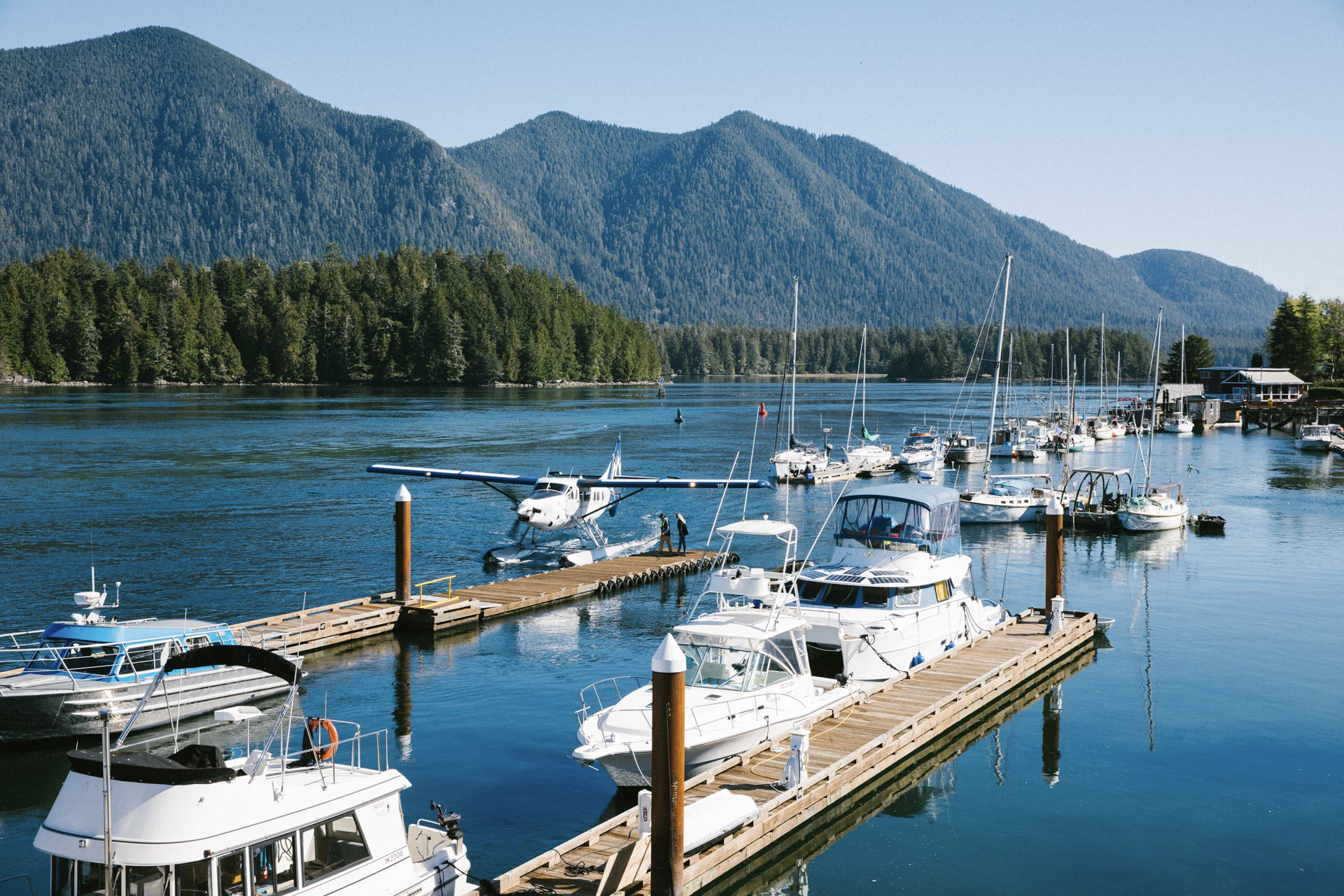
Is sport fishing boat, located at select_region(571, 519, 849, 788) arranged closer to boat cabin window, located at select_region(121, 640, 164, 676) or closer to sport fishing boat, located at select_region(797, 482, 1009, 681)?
sport fishing boat, located at select_region(797, 482, 1009, 681)

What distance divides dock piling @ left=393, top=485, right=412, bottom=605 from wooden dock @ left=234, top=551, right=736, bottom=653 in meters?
0.34

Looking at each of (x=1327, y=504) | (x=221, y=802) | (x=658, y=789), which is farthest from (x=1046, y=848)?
(x=1327, y=504)

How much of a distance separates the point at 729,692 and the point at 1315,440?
92420mm

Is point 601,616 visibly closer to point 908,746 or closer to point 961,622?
point 961,622

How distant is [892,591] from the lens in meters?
25.5

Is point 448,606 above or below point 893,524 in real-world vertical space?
below

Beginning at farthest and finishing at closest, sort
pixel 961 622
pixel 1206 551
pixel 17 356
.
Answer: pixel 17 356
pixel 1206 551
pixel 961 622

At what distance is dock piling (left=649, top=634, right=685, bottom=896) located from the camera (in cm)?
1385

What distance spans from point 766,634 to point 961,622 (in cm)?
939

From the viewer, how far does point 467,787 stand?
19.4 metres

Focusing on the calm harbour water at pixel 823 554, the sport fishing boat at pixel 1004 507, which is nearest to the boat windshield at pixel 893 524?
the calm harbour water at pixel 823 554

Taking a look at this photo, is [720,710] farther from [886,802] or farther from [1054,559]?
[1054,559]

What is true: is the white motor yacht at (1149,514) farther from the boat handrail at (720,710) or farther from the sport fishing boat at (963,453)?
the boat handrail at (720,710)

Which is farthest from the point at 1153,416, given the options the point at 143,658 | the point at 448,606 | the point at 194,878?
the point at 194,878
